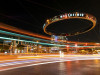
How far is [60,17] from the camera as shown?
23.0 meters

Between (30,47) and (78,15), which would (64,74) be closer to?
(78,15)

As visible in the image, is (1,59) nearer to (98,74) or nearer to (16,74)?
(16,74)

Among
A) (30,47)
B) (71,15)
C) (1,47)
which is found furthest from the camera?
(30,47)

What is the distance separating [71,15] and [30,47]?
52.9 metres

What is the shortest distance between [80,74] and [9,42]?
48648mm

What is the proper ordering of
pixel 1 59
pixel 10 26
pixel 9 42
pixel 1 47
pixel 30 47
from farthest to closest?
1. pixel 30 47
2. pixel 9 42
3. pixel 1 47
4. pixel 10 26
5. pixel 1 59

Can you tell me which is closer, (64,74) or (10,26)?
(64,74)

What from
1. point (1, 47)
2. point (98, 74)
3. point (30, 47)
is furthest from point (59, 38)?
point (98, 74)

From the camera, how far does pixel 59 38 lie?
240 ft

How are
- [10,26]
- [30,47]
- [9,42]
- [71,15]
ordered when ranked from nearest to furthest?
[71,15]
[10,26]
[9,42]
[30,47]

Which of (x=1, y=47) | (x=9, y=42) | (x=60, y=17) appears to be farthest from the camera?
(x=9, y=42)

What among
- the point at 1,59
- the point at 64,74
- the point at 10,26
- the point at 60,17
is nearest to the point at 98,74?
the point at 64,74

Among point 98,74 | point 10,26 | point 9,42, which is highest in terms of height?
point 10,26

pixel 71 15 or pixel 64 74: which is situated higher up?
pixel 71 15
